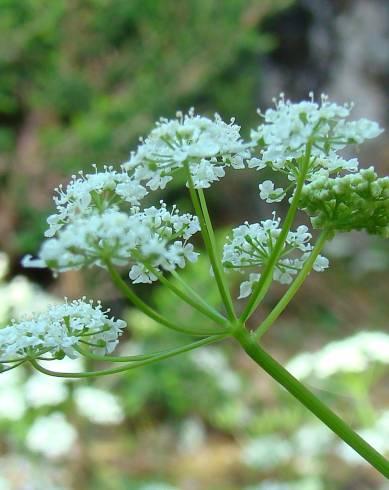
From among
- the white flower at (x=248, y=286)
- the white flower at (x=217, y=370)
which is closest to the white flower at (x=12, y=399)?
the white flower at (x=217, y=370)

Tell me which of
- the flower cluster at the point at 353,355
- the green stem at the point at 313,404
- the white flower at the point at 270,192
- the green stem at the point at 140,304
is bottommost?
the green stem at the point at 313,404

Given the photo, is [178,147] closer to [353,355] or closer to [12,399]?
[353,355]

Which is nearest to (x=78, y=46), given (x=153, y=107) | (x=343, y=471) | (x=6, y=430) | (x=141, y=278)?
(x=153, y=107)

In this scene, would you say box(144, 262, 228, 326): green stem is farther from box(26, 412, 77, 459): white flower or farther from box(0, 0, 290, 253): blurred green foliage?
box(0, 0, 290, 253): blurred green foliage

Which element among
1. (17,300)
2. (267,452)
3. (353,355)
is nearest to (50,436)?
(17,300)

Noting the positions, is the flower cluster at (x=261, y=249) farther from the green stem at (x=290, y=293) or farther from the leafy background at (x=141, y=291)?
the leafy background at (x=141, y=291)

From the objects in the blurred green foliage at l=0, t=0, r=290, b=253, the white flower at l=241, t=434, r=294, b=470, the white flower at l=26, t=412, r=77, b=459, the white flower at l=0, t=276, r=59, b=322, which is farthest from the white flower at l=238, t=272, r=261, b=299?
the blurred green foliage at l=0, t=0, r=290, b=253
